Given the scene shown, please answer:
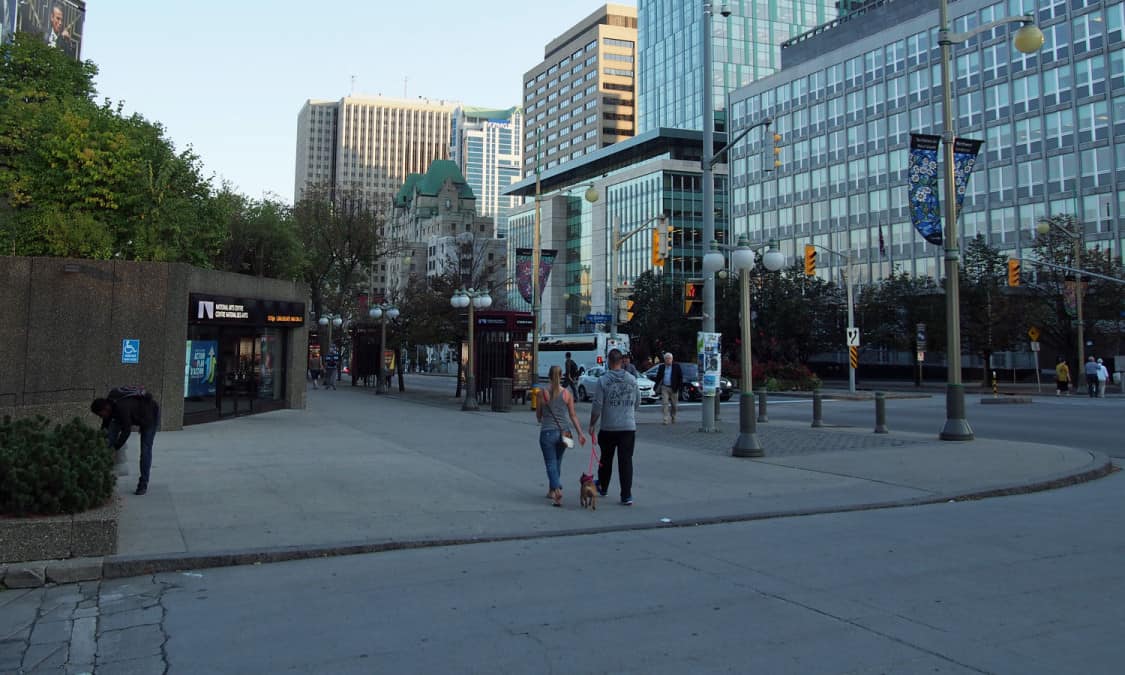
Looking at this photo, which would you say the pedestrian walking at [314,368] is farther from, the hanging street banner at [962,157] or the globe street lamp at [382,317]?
the hanging street banner at [962,157]

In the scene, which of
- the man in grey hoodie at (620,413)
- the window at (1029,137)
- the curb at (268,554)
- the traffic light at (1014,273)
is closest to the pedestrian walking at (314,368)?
the traffic light at (1014,273)

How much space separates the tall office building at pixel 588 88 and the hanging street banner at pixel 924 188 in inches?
4873

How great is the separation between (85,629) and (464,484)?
235 inches

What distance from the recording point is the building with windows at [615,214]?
90.1 m

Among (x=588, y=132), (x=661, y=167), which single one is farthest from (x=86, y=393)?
(x=588, y=132)

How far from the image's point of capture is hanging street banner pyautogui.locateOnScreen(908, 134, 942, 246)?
16578 millimetres

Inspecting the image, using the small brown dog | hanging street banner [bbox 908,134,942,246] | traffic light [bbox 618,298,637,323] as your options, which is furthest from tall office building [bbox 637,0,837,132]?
the small brown dog

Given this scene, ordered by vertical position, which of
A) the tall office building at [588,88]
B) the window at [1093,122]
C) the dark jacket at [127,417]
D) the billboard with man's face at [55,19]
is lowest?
the dark jacket at [127,417]

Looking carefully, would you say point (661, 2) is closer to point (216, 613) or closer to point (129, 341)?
point (129, 341)

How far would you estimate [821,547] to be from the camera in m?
7.37

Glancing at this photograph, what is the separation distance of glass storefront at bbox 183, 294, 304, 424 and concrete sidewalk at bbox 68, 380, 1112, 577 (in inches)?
67.7

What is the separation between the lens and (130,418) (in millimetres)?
9820

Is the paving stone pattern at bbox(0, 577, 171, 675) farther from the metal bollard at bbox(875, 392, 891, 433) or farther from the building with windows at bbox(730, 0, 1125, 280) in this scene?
the building with windows at bbox(730, 0, 1125, 280)

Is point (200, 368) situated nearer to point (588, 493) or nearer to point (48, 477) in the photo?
point (48, 477)
